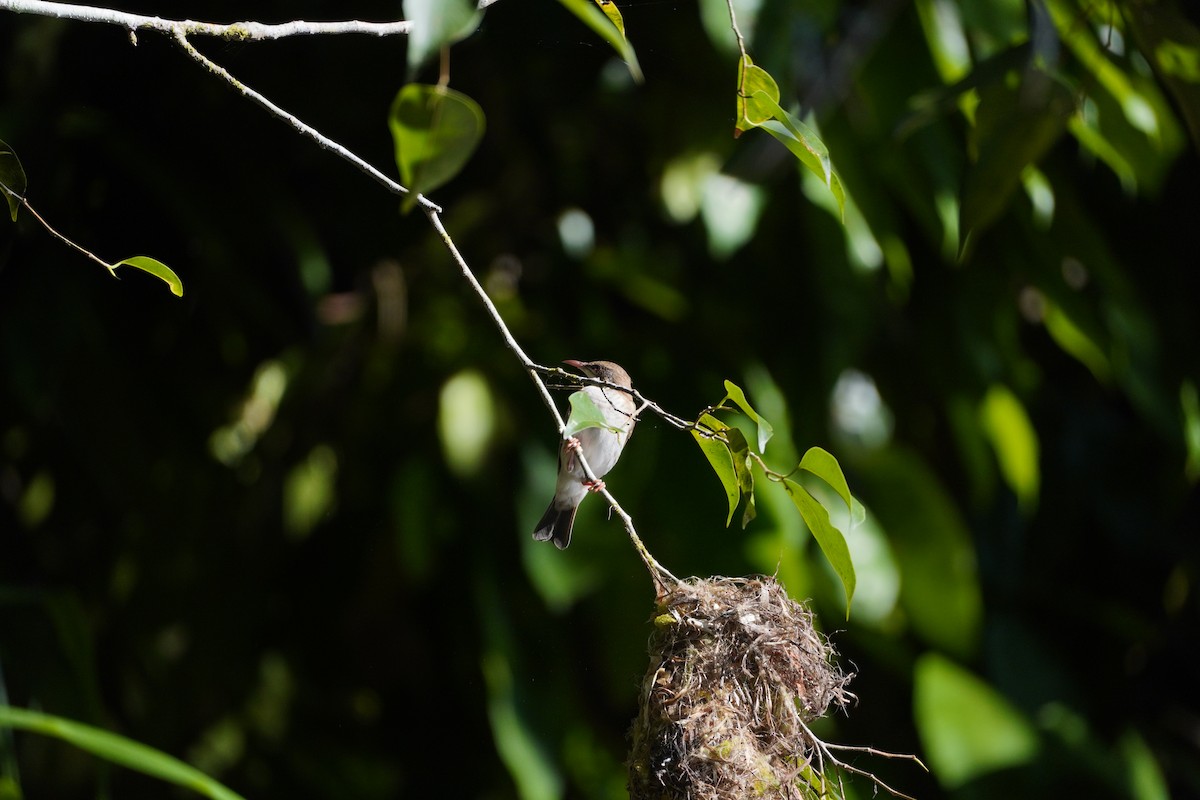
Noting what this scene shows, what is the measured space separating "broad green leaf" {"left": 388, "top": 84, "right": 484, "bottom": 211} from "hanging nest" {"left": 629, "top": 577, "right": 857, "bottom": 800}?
66 centimetres

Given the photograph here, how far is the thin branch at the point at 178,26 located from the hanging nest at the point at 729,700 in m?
0.60

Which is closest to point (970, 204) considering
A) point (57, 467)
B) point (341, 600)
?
point (341, 600)

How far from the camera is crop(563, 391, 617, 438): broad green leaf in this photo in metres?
0.73

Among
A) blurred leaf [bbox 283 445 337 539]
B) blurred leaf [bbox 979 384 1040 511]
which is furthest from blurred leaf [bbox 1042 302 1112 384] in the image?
blurred leaf [bbox 283 445 337 539]

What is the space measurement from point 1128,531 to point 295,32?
7.98 ft

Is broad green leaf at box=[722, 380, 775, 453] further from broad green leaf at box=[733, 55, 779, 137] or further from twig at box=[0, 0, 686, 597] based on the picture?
broad green leaf at box=[733, 55, 779, 137]

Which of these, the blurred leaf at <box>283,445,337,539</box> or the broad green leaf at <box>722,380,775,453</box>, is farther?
the blurred leaf at <box>283,445,337,539</box>

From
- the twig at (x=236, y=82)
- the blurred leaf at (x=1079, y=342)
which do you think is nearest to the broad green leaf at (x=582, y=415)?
the twig at (x=236, y=82)

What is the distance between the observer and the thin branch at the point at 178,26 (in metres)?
0.78

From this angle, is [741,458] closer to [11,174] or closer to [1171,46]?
[11,174]

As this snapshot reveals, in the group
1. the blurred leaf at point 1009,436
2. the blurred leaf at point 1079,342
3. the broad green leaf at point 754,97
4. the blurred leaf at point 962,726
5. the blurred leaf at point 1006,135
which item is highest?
the broad green leaf at point 754,97

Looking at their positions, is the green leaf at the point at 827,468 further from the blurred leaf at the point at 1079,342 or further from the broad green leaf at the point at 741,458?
the blurred leaf at the point at 1079,342

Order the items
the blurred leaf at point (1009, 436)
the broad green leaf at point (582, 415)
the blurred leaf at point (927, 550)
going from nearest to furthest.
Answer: the broad green leaf at point (582, 415), the blurred leaf at point (927, 550), the blurred leaf at point (1009, 436)

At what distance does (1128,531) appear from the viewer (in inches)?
105
